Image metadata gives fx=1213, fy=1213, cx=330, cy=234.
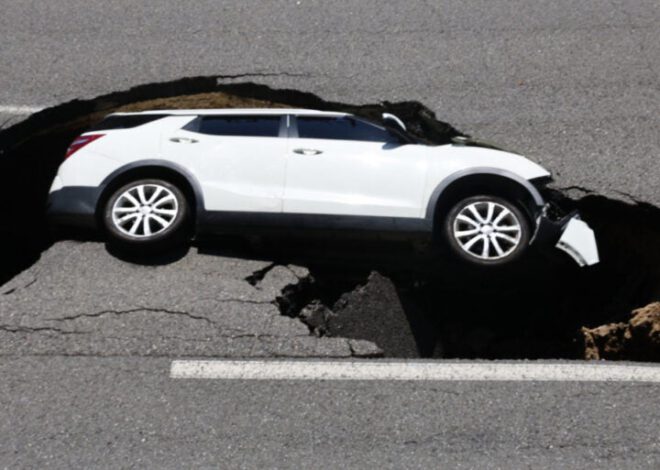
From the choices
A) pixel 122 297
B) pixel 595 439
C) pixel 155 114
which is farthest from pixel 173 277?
pixel 595 439

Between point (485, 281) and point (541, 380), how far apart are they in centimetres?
237

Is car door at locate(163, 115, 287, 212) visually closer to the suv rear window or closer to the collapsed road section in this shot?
the suv rear window

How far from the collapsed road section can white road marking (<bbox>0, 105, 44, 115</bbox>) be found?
0.38ft

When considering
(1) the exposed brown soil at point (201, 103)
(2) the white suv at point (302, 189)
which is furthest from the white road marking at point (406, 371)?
(1) the exposed brown soil at point (201, 103)

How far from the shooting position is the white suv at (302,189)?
34.7 feet

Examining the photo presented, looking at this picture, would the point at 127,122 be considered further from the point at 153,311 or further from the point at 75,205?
the point at 153,311

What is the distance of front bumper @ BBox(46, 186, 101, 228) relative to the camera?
10.7 meters

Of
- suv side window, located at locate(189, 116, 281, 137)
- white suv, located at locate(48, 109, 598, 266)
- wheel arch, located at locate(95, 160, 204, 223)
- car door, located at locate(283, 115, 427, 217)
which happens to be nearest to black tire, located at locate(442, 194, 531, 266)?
white suv, located at locate(48, 109, 598, 266)

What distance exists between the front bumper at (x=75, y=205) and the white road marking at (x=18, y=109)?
1.75 metres

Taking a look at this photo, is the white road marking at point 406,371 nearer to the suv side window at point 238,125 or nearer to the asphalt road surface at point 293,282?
the asphalt road surface at point 293,282

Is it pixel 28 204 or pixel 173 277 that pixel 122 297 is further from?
pixel 28 204

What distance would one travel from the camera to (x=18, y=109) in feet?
40.2

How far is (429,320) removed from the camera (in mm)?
11789

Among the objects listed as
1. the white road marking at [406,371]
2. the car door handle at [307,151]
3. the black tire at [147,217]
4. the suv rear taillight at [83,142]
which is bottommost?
the white road marking at [406,371]
